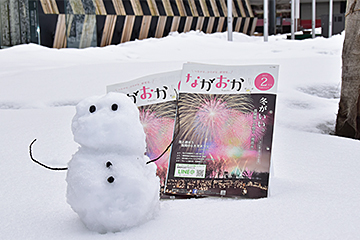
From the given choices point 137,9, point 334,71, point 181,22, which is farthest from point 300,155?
point 181,22

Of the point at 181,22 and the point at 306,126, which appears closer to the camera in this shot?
the point at 306,126

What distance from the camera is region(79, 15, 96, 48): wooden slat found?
22.3 ft

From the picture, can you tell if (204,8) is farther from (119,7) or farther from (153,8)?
(119,7)

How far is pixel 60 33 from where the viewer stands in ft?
21.5

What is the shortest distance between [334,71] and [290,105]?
3.70ft

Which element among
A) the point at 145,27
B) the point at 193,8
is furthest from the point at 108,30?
the point at 193,8

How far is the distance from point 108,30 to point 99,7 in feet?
1.44

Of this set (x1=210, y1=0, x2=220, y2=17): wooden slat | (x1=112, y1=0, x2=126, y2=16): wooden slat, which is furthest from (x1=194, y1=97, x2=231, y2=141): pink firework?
(x1=210, y1=0, x2=220, y2=17): wooden slat

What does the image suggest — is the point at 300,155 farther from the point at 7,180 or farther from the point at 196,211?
the point at 7,180

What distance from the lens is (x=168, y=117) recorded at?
4.10 ft

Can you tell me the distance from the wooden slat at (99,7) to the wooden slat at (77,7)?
0.32 metres

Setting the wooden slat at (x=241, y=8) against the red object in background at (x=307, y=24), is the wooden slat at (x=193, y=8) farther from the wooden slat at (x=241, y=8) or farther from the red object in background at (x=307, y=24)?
the red object in background at (x=307, y=24)

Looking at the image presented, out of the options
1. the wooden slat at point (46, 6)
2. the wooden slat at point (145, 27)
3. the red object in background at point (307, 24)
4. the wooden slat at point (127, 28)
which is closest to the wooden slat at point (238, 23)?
the wooden slat at point (145, 27)

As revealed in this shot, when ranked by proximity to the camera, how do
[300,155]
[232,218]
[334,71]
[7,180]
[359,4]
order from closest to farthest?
1. [232,218]
2. [7,180]
3. [300,155]
4. [359,4]
5. [334,71]
